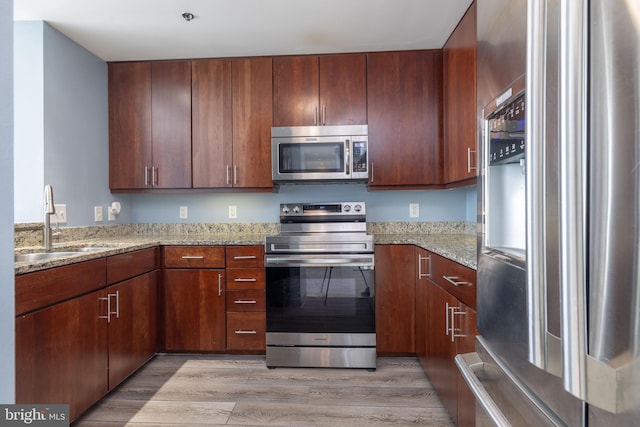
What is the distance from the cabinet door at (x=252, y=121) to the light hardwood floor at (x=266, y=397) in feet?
A: 4.57

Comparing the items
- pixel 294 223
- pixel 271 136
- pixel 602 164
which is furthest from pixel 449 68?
pixel 602 164

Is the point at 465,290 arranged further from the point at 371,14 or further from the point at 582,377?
the point at 371,14

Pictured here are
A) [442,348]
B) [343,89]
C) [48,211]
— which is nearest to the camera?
[442,348]

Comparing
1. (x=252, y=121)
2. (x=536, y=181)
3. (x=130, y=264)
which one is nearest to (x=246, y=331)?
(x=130, y=264)

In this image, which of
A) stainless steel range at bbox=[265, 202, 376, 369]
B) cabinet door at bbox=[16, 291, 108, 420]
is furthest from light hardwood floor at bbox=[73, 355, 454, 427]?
cabinet door at bbox=[16, 291, 108, 420]

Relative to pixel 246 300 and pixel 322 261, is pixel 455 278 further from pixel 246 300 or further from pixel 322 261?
pixel 246 300

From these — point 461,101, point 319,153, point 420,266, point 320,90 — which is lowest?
point 420,266

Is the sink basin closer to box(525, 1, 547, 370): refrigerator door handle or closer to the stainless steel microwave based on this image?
the stainless steel microwave

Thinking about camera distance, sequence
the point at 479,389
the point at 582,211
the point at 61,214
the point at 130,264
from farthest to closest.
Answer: the point at 61,214
the point at 130,264
the point at 479,389
the point at 582,211

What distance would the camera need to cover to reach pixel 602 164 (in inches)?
17.7

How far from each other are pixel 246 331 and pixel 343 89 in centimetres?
195

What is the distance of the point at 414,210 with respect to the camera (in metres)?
2.89

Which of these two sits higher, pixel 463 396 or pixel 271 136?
pixel 271 136

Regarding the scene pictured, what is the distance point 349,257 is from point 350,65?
1.47m
